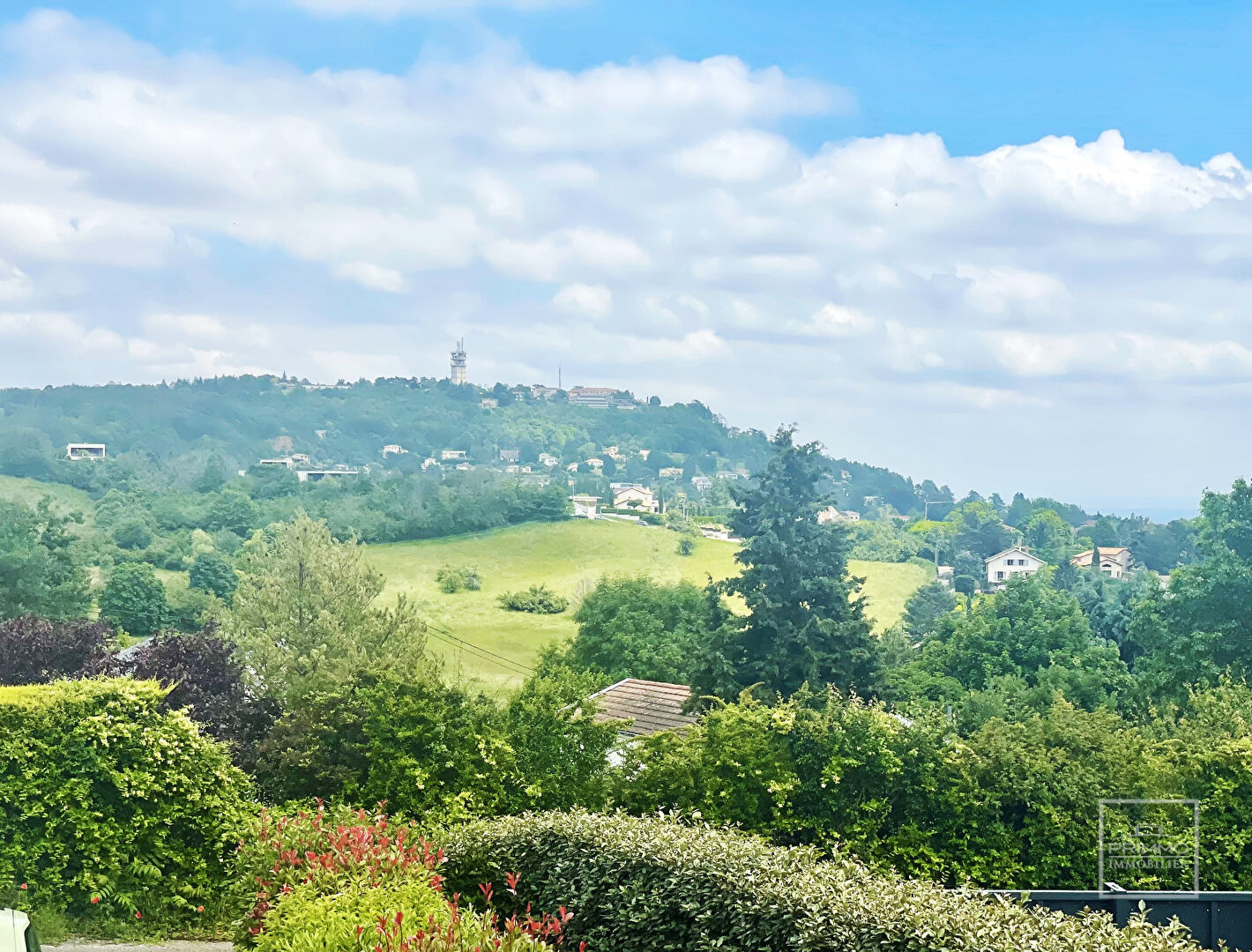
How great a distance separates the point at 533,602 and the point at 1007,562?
2322 cm

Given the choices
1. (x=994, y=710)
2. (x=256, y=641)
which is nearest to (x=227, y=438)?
(x=256, y=641)

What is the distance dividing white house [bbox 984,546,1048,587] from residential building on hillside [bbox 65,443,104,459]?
39.2 metres

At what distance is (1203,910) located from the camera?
6574mm

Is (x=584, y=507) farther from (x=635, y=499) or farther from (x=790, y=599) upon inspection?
(x=790, y=599)

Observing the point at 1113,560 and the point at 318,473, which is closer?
the point at 318,473

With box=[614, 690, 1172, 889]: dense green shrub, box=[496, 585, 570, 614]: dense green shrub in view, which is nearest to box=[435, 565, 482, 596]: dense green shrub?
box=[496, 585, 570, 614]: dense green shrub

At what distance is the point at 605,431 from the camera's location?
6781cm

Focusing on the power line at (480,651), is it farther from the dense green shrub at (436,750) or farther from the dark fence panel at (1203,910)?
the dark fence panel at (1203,910)

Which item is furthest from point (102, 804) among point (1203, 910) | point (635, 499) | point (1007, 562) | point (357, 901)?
point (1007, 562)

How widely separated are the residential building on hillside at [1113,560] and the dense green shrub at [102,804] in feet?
159

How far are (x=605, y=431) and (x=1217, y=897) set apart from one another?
6162 centimetres

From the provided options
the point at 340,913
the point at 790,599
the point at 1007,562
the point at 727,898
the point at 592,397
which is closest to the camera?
the point at 340,913

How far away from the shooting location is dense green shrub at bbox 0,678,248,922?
7766 millimetres

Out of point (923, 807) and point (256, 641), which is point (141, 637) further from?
point (923, 807)
